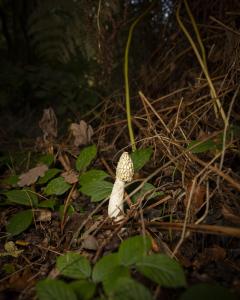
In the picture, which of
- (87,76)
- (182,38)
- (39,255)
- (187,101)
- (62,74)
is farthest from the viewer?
(87,76)

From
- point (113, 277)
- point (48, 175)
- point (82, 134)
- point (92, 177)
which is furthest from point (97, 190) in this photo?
point (82, 134)

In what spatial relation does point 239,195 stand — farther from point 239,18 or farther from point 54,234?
point 239,18

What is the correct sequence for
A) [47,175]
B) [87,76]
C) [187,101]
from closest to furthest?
[47,175], [187,101], [87,76]

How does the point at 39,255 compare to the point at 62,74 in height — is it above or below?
below

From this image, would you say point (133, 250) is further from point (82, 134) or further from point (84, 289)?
point (82, 134)

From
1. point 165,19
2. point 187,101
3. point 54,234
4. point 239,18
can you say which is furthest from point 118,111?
point 54,234

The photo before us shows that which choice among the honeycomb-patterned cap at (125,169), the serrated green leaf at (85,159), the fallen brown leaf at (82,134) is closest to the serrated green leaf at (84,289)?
the honeycomb-patterned cap at (125,169)

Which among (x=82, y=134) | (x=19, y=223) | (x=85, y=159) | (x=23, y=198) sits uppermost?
(x=82, y=134)
